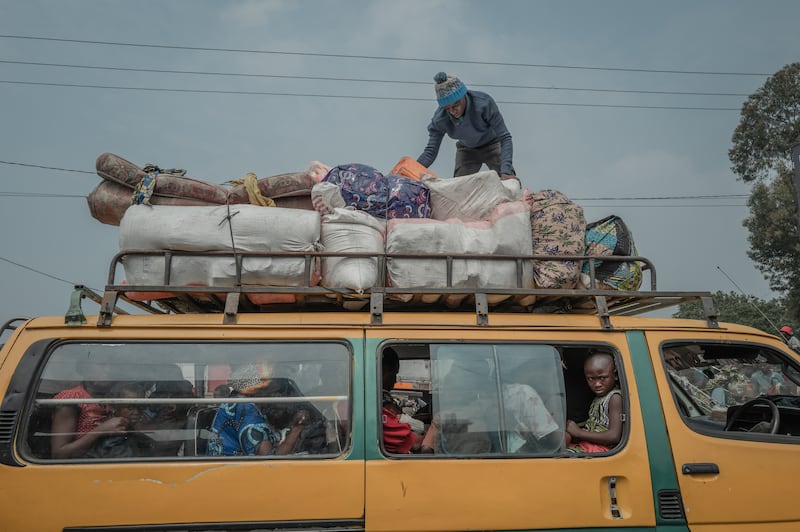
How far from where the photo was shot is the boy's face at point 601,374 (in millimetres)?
3172

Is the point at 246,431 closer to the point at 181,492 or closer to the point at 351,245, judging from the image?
the point at 181,492

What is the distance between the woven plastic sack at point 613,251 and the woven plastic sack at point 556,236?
0.12 metres

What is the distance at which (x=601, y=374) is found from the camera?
319 cm

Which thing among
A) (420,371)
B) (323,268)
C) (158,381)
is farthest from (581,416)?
(158,381)

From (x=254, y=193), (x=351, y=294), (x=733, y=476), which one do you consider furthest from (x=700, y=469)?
(x=254, y=193)

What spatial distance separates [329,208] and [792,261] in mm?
28893

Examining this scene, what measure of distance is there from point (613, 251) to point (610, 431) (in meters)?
1.16

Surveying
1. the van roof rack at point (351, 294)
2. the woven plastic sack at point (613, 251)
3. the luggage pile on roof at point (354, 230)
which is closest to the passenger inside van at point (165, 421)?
the van roof rack at point (351, 294)

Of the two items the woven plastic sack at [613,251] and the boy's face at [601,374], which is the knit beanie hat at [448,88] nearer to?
the woven plastic sack at [613,251]

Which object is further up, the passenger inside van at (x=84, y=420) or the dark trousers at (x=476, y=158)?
the dark trousers at (x=476, y=158)

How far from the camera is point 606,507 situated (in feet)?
9.02

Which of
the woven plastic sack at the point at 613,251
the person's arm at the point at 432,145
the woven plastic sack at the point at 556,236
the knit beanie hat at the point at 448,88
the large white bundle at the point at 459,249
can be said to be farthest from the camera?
the person's arm at the point at 432,145

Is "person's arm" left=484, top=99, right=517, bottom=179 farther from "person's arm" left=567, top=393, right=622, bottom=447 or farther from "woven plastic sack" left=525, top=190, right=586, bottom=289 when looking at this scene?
"person's arm" left=567, top=393, right=622, bottom=447

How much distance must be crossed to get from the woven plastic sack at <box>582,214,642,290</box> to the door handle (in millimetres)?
1085
